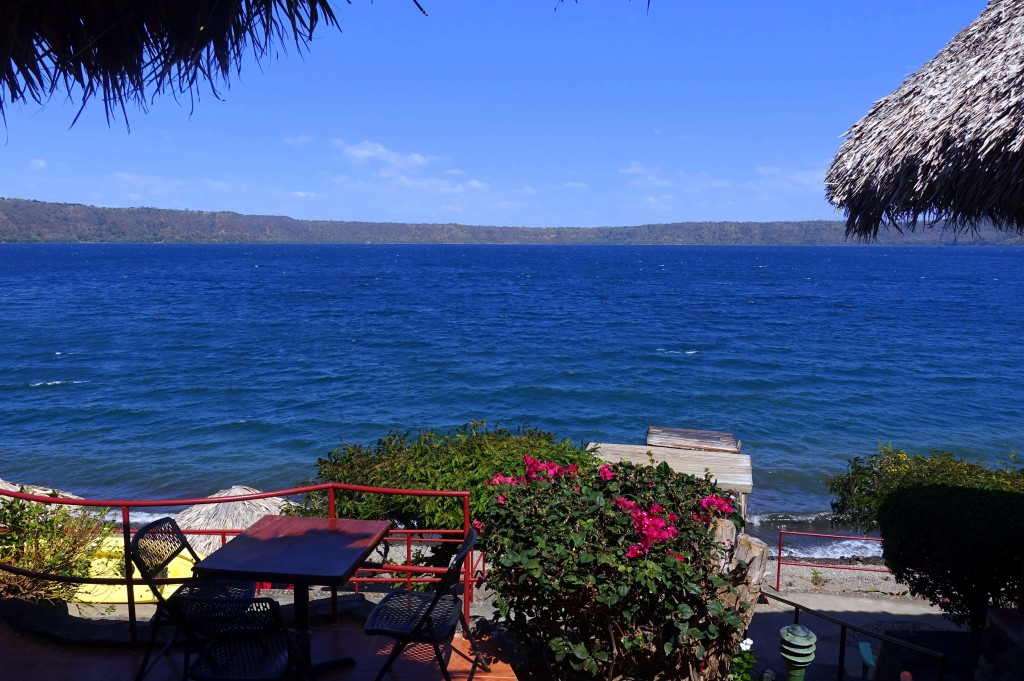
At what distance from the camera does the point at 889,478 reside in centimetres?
1198

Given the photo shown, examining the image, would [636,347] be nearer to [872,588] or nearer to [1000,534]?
[872,588]

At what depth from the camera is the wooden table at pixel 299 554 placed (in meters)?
3.59

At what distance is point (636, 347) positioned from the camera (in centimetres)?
4397

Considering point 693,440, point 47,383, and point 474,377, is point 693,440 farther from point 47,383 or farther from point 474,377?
point 47,383

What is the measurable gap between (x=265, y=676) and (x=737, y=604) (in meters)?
2.38

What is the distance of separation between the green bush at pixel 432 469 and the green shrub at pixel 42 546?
2690mm

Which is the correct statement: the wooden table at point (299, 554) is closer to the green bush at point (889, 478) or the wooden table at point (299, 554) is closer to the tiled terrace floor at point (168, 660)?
the tiled terrace floor at point (168, 660)

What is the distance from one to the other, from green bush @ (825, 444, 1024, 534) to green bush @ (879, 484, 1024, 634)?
3.37m

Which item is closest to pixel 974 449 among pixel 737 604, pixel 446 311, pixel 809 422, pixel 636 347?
pixel 809 422

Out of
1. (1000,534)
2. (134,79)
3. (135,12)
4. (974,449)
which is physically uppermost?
(135,12)

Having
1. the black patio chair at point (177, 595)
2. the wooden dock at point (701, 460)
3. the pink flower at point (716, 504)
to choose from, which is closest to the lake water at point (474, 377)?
the wooden dock at point (701, 460)

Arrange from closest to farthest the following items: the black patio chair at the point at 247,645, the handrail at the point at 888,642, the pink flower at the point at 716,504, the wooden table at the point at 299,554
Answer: the black patio chair at the point at 247,645
the wooden table at the point at 299,554
the handrail at the point at 888,642
the pink flower at the point at 716,504

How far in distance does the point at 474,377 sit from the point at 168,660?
101 feet

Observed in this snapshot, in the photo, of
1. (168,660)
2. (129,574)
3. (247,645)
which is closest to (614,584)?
(247,645)
